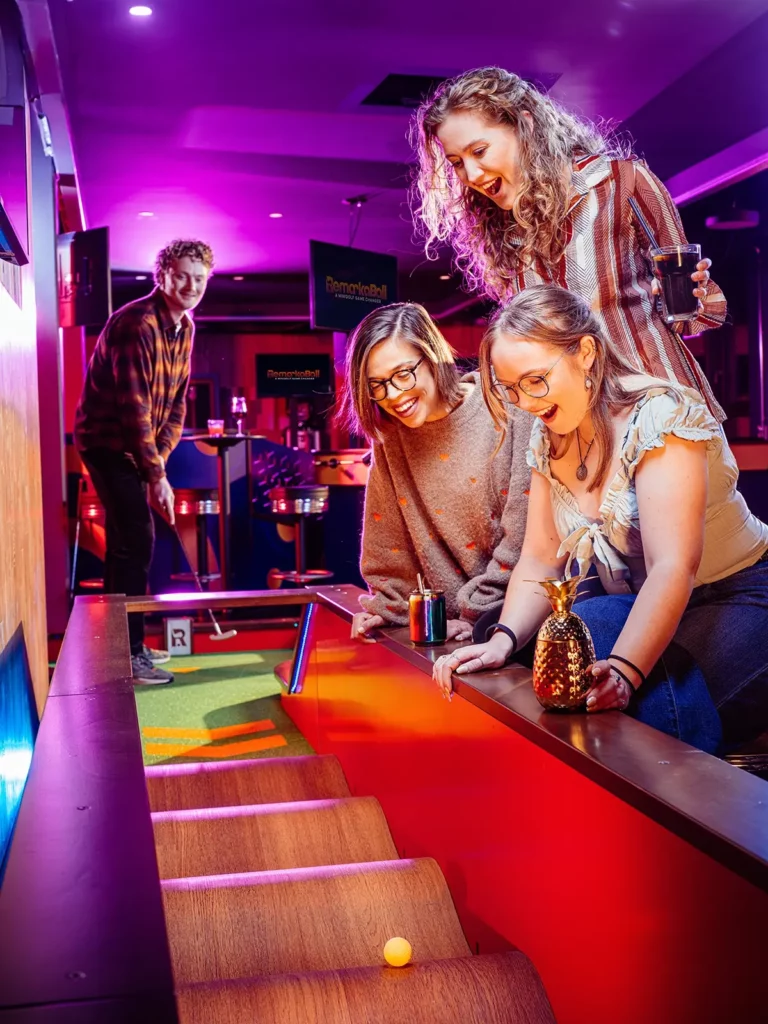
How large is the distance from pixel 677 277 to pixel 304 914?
149 cm

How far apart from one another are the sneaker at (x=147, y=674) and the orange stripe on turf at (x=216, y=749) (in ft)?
3.44

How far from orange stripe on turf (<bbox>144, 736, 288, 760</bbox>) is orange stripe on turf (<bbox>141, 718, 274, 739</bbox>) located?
12 cm

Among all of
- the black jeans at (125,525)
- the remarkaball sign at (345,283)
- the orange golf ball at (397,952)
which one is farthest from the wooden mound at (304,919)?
the remarkaball sign at (345,283)

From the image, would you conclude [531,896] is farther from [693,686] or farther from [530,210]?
[530,210]

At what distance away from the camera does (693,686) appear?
1.70 metres

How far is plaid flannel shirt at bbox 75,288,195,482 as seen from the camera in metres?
5.05

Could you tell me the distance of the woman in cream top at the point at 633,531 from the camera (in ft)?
5.47

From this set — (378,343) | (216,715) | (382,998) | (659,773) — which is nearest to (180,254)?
(216,715)

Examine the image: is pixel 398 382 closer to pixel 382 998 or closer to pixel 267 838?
pixel 267 838

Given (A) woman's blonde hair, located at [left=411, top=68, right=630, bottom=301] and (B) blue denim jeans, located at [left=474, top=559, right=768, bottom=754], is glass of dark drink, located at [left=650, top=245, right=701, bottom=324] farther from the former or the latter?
(B) blue denim jeans, located at [left=474, top=559, right=768, bottom=754]

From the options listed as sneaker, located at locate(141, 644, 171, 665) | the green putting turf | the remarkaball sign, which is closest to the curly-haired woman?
the green putting turf

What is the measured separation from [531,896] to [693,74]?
5.11 meters

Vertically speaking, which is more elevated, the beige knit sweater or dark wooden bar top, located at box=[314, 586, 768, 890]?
the beige knit sweater

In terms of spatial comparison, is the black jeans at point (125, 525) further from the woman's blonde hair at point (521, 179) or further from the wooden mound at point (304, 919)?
the wooden mound at point (304, 919)
